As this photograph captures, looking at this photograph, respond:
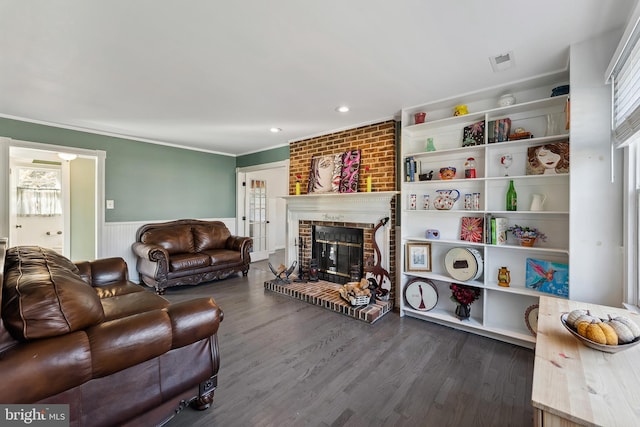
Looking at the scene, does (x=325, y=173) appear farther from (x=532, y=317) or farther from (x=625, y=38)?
(x=625, y=38)

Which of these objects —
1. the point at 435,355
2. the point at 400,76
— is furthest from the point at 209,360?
the point at 400,76

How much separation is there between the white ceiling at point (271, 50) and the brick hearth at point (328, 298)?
222 cm

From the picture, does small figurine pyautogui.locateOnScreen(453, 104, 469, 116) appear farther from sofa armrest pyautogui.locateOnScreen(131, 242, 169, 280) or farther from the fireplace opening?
sofa armrest pyautogui.locateOnScreen(131, 242, 169, 280)

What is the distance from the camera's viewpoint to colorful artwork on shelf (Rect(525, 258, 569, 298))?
229cm

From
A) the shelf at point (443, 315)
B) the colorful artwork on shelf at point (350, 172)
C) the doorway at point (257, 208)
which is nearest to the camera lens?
the shelf at point (443, 315)

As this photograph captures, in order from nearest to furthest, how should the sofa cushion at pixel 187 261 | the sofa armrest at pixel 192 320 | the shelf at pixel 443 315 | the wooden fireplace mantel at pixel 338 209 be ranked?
the sofa armrest at pixel 192 320 → the shelf at pixel 443 315 → the wooden fireplace mantel at pixel 338 209 → the sofa cushion at pixel 187 261

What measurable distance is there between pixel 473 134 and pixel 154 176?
4757 mm

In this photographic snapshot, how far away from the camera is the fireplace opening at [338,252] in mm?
3816

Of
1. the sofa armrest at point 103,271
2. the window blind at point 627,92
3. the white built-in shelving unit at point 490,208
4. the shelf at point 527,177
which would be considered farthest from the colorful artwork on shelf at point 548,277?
the sofa armrest at point 103,271

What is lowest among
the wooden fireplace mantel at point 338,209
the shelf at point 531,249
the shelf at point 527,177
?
the shelf at point 531,249

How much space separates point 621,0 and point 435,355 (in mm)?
2550

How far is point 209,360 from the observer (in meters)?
1.66

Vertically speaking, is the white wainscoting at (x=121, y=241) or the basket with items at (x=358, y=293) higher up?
the white wainscoting at (x=121, y=241)

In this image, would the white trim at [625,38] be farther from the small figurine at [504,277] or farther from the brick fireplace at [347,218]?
the brick fireplace at [347,218]
